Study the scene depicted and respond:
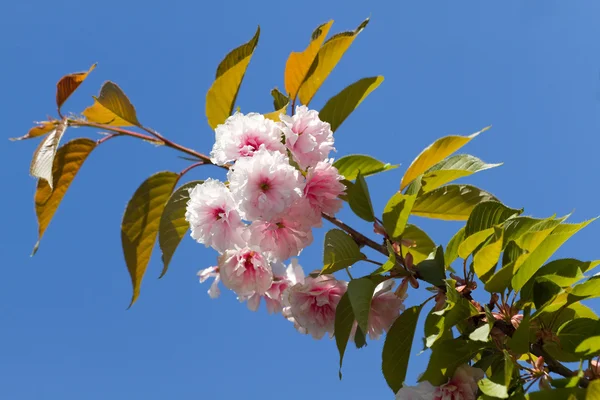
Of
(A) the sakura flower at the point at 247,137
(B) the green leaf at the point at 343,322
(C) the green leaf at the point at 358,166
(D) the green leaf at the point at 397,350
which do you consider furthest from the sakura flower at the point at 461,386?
(A) the sakura flower at the point at 247,137

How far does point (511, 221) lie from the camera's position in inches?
50.9

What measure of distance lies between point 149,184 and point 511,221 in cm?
79

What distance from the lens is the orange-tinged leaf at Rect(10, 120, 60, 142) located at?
4.96 feet

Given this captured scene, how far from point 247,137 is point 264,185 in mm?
142

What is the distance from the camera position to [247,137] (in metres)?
1.38

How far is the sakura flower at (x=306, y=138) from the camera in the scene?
1.36m

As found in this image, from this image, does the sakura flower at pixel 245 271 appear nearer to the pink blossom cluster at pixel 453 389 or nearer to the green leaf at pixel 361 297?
the green leaf at pixel 361 297

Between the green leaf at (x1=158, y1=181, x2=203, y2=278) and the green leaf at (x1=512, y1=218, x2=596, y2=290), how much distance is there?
27.5 inches

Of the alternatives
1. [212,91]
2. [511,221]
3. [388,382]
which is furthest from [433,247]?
[212,91]

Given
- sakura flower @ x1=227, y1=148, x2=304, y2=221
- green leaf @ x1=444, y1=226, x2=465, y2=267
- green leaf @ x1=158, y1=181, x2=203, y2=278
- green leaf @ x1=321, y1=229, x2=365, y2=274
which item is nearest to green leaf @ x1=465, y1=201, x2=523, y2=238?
green leaf @ x1=444, y1=226, x2=465, y2=267

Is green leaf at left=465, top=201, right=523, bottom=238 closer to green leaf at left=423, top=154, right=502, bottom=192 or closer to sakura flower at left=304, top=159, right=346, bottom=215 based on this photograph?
green leaf at left=423, top=154, right=502, bottom=192

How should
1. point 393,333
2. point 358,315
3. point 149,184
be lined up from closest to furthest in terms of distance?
point 358,315, point 393,333, point 149,184

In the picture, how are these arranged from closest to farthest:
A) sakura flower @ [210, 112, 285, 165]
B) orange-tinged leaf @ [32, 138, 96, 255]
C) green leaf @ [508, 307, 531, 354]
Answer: green leaf @ [508, 307, 531, 354] < sakura flower @ [210, 112, 285, 165] < orange-tinged leaf @ [32, 138, 96, 255]

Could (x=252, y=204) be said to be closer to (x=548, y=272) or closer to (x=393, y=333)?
(x=393, y=333)
